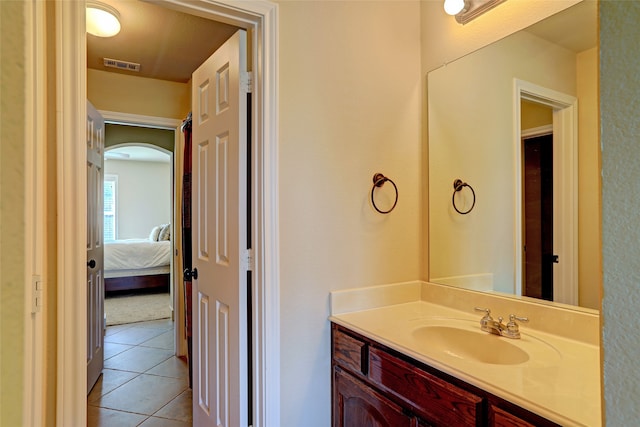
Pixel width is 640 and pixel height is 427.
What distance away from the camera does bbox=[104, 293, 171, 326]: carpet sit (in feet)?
14.6

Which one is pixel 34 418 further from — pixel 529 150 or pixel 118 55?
pixel 118 55

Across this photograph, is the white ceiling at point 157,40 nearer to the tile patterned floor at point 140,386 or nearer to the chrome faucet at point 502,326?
the chrome faucet at point 502,326

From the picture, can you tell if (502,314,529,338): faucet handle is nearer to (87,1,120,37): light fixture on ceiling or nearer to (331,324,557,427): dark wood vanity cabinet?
(331,324,557,427): dark wood vanity cabinet

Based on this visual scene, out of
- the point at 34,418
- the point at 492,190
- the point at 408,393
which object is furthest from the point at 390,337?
the point at 34,418

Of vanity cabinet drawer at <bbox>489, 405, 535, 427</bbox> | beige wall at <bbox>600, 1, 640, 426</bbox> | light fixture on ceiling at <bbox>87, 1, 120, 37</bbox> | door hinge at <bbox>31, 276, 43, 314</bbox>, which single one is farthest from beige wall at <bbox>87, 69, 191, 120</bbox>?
beige wall at <bbox>600, 1, 640, 426</bbox>

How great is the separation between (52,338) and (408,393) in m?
1.17

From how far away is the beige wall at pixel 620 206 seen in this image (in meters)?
0.39

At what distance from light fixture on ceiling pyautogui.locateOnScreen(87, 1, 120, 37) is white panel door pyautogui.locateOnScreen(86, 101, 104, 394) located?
509 mm

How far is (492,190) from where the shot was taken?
163 centimetres

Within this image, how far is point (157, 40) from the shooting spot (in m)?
2.51

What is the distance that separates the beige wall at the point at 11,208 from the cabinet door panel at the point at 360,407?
109 centimetres

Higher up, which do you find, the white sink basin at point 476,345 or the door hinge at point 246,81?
the door hinge at point 246,81

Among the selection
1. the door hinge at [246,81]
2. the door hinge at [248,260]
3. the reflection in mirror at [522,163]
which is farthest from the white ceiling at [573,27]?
the door hinge at [248,260]

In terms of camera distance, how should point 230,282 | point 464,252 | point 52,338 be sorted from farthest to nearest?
point 464,252 < point 230,282 < point 52,338
